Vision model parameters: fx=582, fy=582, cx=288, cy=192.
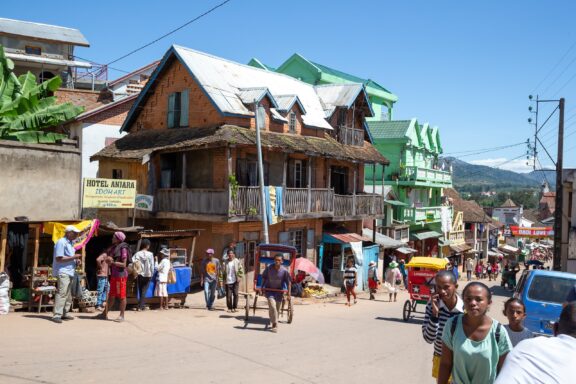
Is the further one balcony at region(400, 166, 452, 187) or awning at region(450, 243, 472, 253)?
awning at region(450, 243, 472, 253)

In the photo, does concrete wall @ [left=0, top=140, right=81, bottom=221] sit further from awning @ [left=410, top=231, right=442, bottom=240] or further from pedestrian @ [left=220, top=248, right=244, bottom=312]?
awning @ [left=410, top=231, right=442, bottom=240]

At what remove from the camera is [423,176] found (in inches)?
1774

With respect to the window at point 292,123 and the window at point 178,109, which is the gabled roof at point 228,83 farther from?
the window at point 178,109

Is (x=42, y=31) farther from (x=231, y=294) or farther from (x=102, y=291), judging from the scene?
(x=102, y=291)

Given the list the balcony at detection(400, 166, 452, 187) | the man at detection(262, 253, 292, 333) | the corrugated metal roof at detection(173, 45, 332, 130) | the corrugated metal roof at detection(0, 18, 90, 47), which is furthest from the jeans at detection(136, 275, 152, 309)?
the corrugated metal roof at detection(0, 18, 90, 47)

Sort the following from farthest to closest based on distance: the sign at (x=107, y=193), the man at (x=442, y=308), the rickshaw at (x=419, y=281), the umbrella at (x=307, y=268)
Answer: the sign at (x=107, y=193) < the umbrella at (x=307, y=268) < the rickshaw at (x=419, y=281) < the man at (x=442, y=308)

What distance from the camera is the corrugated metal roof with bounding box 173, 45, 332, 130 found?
2430cm

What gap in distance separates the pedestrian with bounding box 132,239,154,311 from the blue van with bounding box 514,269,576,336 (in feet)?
28.8

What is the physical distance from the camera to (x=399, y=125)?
1746 inches

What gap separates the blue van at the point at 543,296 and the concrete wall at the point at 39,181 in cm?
1327

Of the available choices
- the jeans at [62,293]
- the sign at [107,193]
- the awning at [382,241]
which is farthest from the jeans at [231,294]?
the awning at [382,241]

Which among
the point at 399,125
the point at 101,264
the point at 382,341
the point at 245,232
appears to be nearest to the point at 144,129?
the point at 245,232

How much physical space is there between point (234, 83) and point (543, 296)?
17448mm

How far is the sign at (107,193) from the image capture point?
61.6 ft
